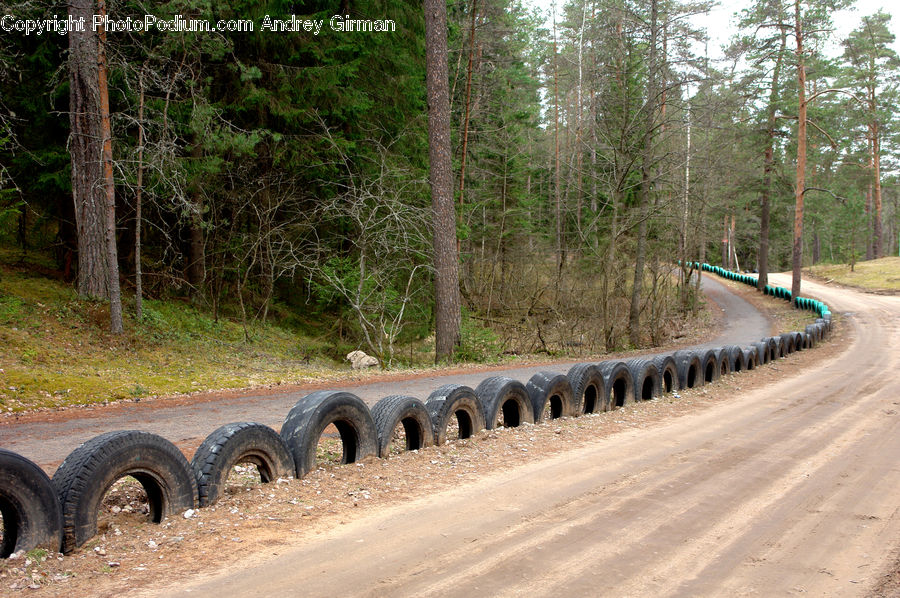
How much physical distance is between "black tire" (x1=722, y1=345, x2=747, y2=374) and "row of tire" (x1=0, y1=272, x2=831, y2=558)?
13.2ft

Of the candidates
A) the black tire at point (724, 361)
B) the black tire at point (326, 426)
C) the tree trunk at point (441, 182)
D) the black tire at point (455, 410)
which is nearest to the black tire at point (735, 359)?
the black tire at point (724, 361)

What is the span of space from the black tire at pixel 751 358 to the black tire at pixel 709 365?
207cm

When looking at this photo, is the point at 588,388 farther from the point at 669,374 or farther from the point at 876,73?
the point at 876,73

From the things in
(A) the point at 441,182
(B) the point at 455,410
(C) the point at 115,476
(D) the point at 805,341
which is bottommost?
(D) the point at 805,341

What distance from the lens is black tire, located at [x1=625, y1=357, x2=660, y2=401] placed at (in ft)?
33.6

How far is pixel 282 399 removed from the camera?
31.5 feet

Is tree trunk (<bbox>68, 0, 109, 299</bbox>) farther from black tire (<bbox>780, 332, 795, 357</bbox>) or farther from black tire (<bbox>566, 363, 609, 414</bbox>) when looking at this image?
black tire (<bbox>780, 332, 795, 357</bbox>)

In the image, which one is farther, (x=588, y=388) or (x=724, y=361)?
(x=724, y=361)

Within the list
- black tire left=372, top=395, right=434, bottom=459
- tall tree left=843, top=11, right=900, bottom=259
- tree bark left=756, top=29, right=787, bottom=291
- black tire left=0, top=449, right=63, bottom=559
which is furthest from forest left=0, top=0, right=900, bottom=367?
tall tree left=843, top=11, right=900, bottom=259

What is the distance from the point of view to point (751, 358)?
575 inches

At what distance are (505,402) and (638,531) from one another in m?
3.55

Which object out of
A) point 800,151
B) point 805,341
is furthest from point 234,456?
point 800,151

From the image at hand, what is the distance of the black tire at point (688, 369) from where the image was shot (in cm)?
1148

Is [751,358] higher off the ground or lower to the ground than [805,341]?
higher
